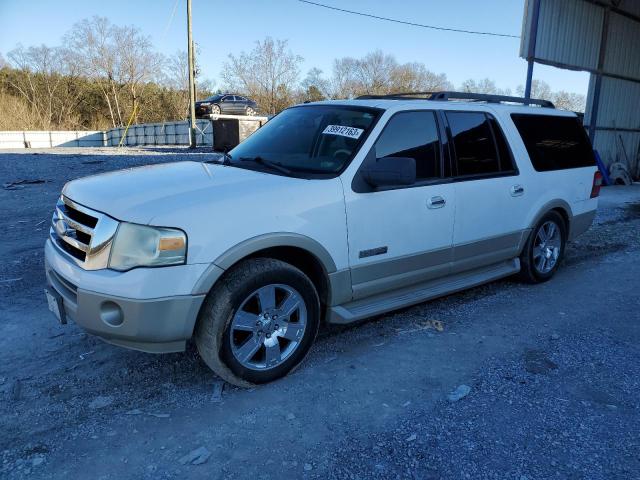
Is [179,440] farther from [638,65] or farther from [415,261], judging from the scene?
[638,65]

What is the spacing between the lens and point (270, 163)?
3725 mm

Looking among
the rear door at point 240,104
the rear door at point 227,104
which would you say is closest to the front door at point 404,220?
the rear door at point 227,104

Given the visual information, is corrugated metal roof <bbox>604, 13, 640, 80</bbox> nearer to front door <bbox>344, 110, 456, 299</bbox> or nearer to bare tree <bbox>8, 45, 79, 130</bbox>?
front door <bbox>344, 110, 456, 299</bbox>

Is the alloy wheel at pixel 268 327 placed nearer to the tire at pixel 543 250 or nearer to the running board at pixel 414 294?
the running board at pixel 414 294

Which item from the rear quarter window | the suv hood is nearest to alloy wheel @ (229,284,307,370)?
the suv hood

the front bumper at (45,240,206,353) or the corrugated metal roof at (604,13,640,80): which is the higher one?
the corrugated metal roof at (604,13,640,80)

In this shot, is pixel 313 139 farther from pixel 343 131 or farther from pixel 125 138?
pixel 125 138

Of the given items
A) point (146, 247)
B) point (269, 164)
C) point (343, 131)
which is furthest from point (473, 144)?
point (146, 247)

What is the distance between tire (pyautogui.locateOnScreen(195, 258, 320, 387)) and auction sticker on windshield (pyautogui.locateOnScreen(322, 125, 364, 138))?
119 centimetres

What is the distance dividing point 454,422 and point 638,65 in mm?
18469

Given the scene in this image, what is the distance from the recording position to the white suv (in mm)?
2750

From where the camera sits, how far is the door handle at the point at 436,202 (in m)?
3.90

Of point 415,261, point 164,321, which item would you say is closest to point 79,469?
point 164,321

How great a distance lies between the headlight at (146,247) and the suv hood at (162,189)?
62 millimetres
